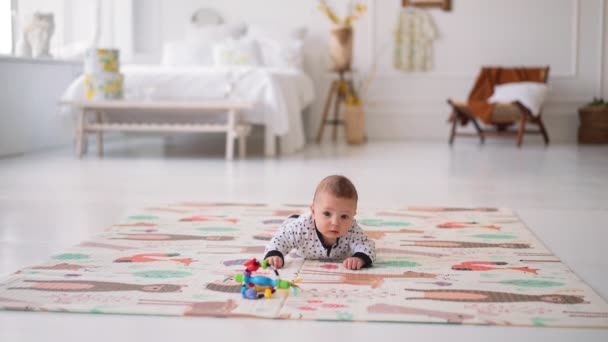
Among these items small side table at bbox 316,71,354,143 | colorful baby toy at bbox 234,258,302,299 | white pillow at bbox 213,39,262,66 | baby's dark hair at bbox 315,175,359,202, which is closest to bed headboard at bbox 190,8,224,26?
white pillow at bbox 213,39,262,66

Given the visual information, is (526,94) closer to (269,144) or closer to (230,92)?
(269,144)

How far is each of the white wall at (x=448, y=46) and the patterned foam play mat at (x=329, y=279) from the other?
4.91 meters

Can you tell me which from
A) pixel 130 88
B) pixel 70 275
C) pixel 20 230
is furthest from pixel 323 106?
pixel 70 275

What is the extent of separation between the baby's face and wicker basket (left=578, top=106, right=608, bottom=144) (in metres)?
5.52

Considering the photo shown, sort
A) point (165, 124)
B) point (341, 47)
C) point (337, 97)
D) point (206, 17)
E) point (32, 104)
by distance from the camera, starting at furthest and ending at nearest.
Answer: point (206, 17) < point (337, 97) < point (341, 47) < point (32, 104) < point (165, 124)

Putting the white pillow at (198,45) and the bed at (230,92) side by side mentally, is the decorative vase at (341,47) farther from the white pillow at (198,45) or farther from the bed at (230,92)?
the white pillow at (198,45)

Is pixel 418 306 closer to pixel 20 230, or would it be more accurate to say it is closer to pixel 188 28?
pixel 20 230

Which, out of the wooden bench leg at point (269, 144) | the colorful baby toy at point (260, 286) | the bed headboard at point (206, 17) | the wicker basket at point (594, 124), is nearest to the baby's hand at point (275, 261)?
the colorful baby toy at point (260, 286)

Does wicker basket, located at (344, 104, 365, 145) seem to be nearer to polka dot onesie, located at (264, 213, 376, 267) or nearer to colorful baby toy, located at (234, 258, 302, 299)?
polka dot onesie, located at (264, 213, 376, 267)

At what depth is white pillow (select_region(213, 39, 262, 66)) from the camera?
6.80 metres

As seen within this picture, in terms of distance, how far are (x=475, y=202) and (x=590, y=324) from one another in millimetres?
1840

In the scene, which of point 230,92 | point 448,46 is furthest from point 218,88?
point 448,46

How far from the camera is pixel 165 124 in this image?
545 centimetres

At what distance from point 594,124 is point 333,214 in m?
5.61
